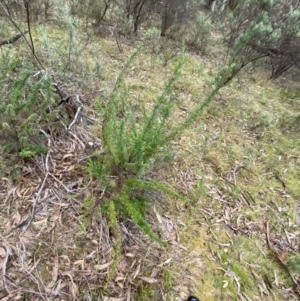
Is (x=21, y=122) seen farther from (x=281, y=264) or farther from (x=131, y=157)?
(x=281, y=264)

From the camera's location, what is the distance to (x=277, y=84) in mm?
5324

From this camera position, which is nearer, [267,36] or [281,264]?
[281,264]

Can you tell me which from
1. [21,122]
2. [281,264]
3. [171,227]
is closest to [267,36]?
[281,264]

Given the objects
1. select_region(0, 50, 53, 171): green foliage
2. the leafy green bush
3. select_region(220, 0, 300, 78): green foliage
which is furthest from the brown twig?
select_region(220, 0, 300, 78): green foliage

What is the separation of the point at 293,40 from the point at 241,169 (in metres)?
3.51

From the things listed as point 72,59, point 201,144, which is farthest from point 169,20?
point 201,144

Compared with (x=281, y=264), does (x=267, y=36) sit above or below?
Answer: above

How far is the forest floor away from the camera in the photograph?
1530mm

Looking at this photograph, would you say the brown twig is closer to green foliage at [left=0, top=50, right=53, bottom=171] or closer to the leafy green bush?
the leafy green bush

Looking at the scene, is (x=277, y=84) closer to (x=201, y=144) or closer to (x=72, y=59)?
(x=201, y=144)

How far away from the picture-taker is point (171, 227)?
1986mm

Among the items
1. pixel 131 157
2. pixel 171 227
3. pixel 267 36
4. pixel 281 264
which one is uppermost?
pixel 267 36

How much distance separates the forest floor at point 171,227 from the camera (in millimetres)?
1530

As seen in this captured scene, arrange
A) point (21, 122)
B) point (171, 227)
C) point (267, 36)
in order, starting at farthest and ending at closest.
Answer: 1. point (267, 36)
2. point (171, 227)
3. point (21, 122)
